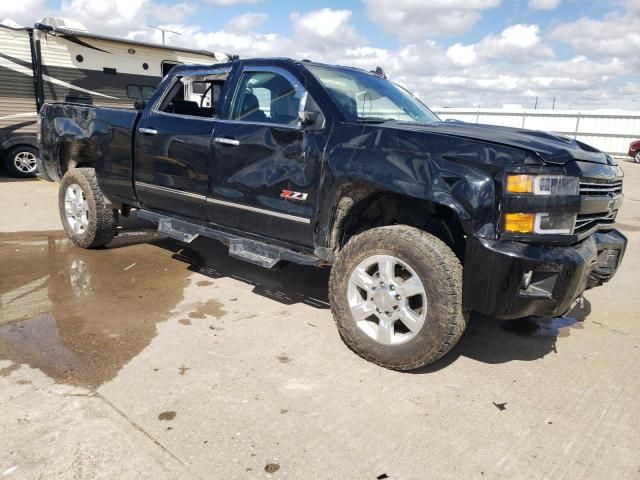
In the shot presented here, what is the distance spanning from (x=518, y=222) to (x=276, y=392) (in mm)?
1620

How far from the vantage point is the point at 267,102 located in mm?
4008

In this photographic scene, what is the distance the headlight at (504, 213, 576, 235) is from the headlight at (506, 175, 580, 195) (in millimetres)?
123

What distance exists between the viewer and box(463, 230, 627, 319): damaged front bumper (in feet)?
9.07

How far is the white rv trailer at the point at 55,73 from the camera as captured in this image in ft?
32.7

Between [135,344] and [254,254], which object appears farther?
[254,254]

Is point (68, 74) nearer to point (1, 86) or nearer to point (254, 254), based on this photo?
point (1, 86)

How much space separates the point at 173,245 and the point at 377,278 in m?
3.57

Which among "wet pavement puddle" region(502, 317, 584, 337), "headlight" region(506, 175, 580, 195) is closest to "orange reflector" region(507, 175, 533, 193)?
"headlight" region(506, 175, 580, 195)

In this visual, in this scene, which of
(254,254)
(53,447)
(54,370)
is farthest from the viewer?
(254,254)

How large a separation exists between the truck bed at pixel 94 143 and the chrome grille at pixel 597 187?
383 cm

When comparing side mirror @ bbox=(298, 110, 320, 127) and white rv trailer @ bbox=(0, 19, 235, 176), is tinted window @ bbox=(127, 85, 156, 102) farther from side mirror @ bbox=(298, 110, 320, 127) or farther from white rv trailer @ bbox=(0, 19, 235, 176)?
side mirror @ bbox=(298, 110, 320, 127)

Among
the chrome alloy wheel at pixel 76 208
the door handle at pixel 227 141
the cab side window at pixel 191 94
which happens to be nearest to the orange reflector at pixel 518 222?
the door handle at pixel 227 141

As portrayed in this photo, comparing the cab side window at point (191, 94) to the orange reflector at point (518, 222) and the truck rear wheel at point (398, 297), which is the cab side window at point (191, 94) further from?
the orange reflector at point (518, 222)

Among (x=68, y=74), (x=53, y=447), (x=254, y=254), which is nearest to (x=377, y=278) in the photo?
(x=254, y=254)
